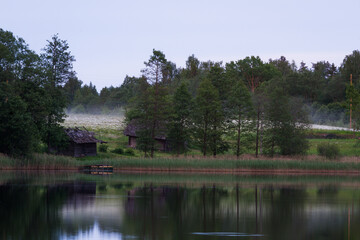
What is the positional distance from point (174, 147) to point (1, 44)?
24.4 metres

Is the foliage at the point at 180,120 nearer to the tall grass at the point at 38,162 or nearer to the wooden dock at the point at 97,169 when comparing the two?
the wooden dock at the point at 97,169

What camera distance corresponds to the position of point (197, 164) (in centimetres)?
5425

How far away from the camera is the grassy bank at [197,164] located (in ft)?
176

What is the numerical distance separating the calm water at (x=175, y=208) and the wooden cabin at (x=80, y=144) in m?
16.7

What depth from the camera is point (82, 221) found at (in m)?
23.7

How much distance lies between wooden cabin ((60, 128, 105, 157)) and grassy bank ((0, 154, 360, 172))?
28.3ft

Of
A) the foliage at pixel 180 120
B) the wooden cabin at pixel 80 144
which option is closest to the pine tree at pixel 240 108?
the foliage at pixel 180 120

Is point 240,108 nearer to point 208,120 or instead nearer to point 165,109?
point 208,120

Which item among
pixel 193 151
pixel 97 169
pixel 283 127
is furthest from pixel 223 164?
pixel 193 151

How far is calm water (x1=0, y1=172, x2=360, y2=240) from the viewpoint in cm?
2167

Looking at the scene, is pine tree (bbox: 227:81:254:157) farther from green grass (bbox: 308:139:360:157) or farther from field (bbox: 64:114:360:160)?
green grass (bbox: 308:139:360:157)

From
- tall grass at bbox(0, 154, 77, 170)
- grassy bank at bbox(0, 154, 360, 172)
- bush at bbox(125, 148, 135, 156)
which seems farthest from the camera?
bush at bbox(125, 148, 135, 156)

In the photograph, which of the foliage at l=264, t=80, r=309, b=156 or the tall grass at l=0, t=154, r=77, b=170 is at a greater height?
the foliage at l=264, t=80, r=309, b=156

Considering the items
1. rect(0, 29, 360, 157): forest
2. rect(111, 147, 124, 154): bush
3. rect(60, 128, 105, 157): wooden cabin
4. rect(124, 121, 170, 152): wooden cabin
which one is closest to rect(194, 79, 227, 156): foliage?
rect(0, 29, 360, 157): forest
